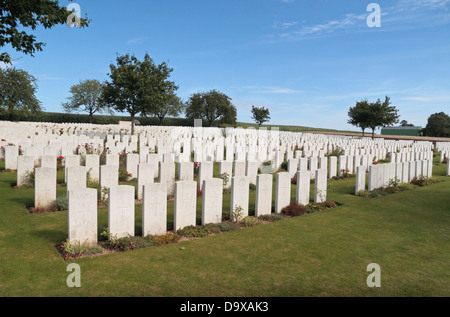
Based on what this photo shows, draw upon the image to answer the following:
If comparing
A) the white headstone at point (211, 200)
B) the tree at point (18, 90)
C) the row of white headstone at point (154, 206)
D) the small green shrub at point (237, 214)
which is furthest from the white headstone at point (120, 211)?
the tree at point (18, 90)

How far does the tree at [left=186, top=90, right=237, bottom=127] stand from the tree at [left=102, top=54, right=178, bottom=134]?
2945cm

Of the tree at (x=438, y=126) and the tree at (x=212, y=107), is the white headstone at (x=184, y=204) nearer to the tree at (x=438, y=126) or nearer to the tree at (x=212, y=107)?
the tree at (x=212, y=107)

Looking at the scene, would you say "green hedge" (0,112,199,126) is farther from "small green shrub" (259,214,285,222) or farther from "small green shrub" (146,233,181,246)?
"small green shrub" (146,233,181,246)

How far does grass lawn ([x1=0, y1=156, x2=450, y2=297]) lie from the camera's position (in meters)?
4.15

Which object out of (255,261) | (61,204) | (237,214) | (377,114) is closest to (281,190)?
(237,214)

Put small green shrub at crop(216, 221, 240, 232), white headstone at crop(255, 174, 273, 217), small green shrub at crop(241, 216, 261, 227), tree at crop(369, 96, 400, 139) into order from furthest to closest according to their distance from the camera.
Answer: tree at crop(369, 96, 400, 139) → white headstone at crop(255, 174, 273, 217) → small green shrub at crop(241, 216, 261, 227) → small green shrub at crop(216, 221, 240, 232)

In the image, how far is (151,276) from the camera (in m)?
4.43

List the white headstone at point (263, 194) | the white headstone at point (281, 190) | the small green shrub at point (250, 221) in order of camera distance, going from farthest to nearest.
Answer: the white headstone at point (281, 190) < the white headstone at point (263, 194) < the small green shrub at point (250, 221)

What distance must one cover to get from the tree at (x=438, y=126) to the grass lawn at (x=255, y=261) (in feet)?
234

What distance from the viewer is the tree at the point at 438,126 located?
217ft

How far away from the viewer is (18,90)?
46625 millimetres

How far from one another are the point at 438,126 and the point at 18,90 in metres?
78.2

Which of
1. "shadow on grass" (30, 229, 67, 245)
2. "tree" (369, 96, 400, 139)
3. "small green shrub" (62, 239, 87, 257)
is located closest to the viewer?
"small green shrub" (62, 239, 87, 257)

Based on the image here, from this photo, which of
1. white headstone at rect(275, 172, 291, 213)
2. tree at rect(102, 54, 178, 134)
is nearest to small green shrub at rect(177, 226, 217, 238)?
white headstone at rect(275, 172, 291, 213)
